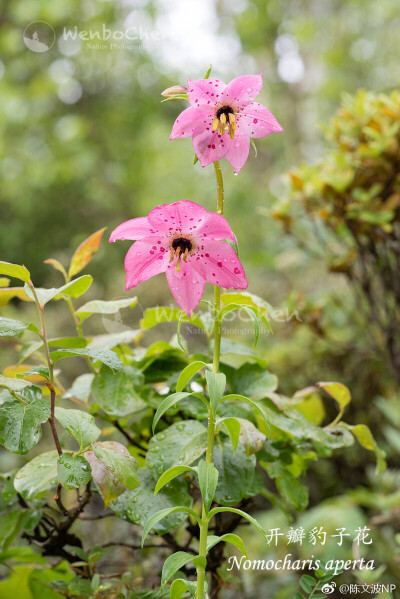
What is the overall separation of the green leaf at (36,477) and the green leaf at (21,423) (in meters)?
0.07

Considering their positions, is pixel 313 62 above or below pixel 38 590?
above

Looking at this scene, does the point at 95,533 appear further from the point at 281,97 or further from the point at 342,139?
the point at 281,97

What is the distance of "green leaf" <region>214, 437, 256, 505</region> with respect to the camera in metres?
0.52

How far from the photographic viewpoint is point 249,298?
58cm

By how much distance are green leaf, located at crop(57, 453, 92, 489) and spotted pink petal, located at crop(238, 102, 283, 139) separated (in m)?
0.36

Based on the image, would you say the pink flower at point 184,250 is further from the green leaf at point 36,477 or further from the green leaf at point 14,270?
the green leaf at point 36,477

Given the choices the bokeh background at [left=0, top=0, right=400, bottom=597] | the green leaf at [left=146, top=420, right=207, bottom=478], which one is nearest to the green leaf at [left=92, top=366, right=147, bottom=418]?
the green leaf at [left=146, top=420, right=207, bottom=478]

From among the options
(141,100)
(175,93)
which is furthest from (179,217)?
(141,100)

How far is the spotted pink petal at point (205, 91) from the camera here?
468 mm

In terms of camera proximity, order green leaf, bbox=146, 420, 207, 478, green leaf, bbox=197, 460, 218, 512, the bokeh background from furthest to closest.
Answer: the bokeh background → green leaf, bbox=146, 420, 207, 478 → green leaf, bbox=197, 460, 218, 512

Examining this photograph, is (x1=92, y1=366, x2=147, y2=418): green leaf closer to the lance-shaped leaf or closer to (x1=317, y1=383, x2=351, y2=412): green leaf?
the lance-shaped leaf

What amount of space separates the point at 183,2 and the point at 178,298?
12.6 feet

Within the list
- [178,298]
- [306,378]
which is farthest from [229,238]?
Result: [306,378]

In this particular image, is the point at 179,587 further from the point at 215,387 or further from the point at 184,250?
the point at 184,250
